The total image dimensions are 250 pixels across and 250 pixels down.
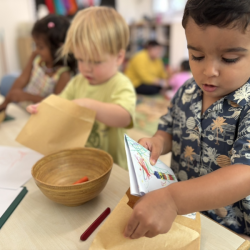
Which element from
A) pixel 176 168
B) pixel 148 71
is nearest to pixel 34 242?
pixel 176 168

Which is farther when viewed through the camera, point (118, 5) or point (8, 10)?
point (118, 5)

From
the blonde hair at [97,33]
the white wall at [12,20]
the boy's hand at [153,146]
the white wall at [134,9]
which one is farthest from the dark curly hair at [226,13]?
the white wall at [134,9]

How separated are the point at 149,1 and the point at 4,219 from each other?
4817mm

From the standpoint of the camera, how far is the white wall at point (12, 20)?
409cm

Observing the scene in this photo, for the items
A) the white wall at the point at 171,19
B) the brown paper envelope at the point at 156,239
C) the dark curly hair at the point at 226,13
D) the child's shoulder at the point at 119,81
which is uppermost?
the dark curly hair at the point at 226,13

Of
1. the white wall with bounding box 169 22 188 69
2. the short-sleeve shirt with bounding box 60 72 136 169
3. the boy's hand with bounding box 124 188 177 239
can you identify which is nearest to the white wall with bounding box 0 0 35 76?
the white wall with bounding box 169 22 188 69

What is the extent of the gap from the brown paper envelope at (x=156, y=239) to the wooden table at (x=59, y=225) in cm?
4

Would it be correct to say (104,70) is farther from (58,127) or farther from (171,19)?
(171,19)

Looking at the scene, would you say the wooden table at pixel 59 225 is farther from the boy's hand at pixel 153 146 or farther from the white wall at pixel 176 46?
the white wall at pixel 176 46

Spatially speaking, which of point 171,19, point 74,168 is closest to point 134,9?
point 171,19

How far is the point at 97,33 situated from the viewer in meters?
0.86

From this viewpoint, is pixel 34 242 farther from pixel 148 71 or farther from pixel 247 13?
pixel 148 71

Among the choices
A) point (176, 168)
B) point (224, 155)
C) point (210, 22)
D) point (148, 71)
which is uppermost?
point (210, 22)

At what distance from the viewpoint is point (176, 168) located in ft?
2.49
